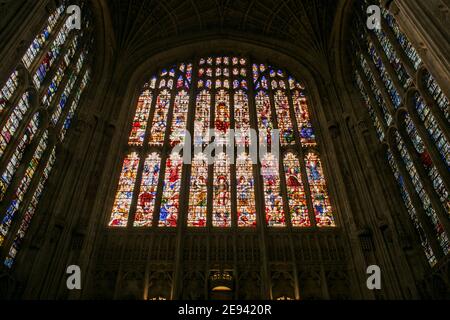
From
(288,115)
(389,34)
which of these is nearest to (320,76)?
(288,115)

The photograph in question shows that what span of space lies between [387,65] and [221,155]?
22.6 ft

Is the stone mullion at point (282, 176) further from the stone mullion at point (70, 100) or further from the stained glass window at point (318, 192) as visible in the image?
the stone mullion at point (70, 100)

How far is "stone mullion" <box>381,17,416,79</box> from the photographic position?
11970 mm

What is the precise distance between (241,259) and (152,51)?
472 inches

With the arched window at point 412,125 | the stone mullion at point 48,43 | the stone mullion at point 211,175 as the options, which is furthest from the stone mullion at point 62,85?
the arched window at point 412,125

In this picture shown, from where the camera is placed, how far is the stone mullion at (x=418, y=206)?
10.5m

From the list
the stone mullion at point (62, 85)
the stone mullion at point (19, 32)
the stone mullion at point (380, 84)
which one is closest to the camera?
the stone mullion at point (19, 32)

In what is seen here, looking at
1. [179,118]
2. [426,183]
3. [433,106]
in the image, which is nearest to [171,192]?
[179,118]

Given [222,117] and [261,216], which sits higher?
[222,117]

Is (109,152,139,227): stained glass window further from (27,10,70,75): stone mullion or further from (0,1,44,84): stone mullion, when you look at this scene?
(0,1,44,84): stone mullion

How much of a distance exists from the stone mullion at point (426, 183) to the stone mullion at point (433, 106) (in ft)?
5.40

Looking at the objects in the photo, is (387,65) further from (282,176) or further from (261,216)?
(261,216)

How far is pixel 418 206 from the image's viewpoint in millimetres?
11406
